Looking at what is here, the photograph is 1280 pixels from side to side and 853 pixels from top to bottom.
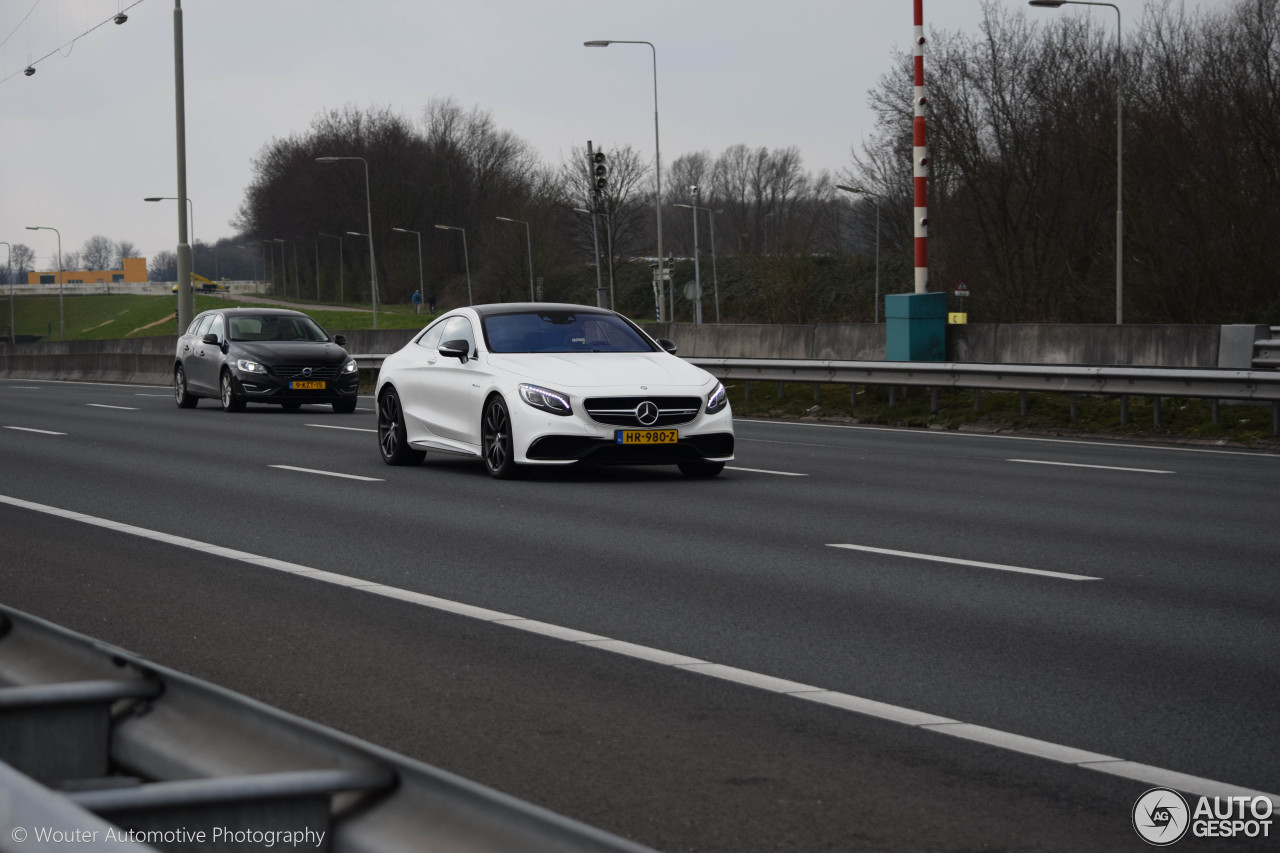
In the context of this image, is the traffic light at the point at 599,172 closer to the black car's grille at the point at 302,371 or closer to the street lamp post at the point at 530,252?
the black car's grille at the point at 302,371

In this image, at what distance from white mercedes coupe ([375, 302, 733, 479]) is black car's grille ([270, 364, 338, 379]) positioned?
359 inches

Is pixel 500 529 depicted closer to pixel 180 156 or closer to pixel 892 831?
pixel 892 831

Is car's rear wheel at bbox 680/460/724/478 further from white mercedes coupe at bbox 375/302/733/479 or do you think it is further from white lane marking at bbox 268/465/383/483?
white lane marking at bbox 268/465/383/483

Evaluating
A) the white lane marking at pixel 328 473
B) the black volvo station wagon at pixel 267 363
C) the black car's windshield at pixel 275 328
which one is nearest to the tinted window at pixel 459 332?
the white lane marking at pixel 328 473

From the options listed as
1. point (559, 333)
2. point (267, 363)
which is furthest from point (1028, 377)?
point (267, 363)

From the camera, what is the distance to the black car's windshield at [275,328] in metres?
25.2

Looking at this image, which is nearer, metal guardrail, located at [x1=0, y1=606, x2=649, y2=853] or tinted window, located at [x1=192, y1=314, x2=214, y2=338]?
metal guardrail, located at [x1=0, y1=606, x2=649, y2=853]

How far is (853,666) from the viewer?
6051 mm

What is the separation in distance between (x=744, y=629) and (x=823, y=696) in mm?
1285

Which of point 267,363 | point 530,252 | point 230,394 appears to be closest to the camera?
point 267,363

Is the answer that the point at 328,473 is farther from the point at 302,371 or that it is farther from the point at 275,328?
the point at 275,328

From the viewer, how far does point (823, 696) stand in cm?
554

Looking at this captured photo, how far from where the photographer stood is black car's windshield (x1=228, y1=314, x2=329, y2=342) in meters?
25.2
